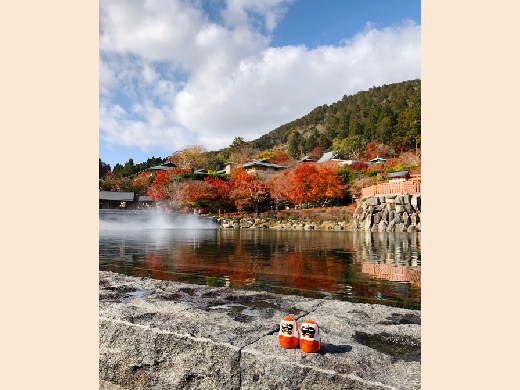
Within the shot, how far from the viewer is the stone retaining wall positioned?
53.9 feet

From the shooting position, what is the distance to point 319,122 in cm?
4866

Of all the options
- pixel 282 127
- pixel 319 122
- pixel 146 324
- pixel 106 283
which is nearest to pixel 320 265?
pixel 106 283

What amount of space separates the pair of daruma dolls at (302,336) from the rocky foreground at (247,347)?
30mm

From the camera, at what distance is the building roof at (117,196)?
28.9m

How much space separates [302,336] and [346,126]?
35053 mm

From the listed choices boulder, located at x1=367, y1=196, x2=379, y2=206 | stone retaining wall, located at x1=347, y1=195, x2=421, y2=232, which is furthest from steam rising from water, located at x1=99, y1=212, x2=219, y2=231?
boulder, located at x1=367, y1=196, x2=379, y2=206

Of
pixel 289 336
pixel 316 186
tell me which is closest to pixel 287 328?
pixel 289 336

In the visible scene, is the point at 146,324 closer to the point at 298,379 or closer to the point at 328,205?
the point at 298,379

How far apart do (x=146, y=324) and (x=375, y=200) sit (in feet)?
60.3

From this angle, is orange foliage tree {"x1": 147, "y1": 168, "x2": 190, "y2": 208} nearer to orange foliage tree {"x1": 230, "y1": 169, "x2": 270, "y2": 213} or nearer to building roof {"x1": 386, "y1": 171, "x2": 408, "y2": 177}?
orange foliage tree {"x1": 230, "y1": 169, "x2": 270, "y2": 213}

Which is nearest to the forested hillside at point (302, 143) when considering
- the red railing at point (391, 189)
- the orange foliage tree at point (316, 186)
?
the red railing at point (391, 189)

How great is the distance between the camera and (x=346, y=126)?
34.3 meters

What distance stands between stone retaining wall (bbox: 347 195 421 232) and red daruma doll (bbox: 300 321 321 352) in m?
16.1

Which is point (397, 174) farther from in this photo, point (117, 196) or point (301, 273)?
point (117, 196)
